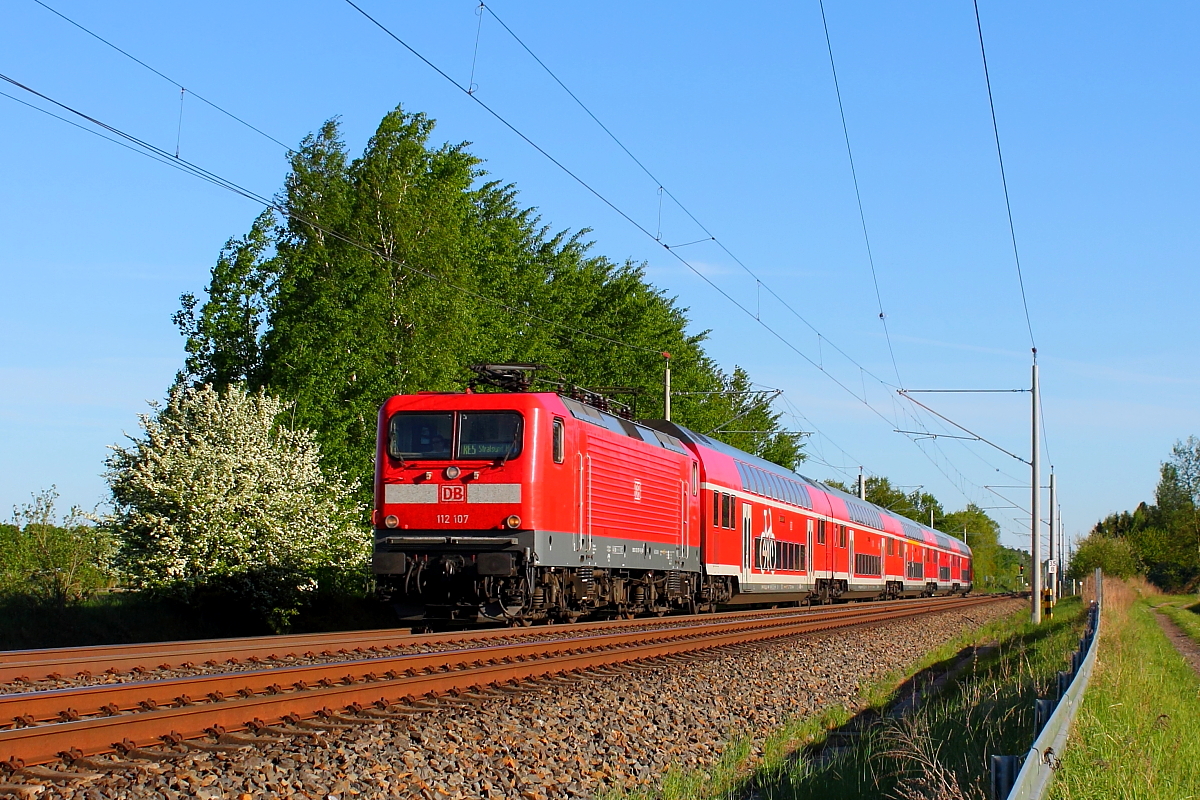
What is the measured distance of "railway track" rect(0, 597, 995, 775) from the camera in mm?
7512

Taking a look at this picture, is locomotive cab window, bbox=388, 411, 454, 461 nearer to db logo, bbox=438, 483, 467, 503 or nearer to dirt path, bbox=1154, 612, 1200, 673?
db logo, bbox=438, 483, 467, 503

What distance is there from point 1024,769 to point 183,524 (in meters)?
18.9

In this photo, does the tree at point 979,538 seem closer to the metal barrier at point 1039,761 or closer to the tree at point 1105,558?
the tree at point 1105,558

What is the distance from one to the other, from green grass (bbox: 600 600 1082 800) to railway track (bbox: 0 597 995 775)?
2387 millimetres

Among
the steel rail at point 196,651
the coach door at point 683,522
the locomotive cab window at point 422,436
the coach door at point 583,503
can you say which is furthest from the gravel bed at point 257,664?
the coach door at point 683,522

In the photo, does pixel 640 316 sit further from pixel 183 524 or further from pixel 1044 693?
pixel 1044 693

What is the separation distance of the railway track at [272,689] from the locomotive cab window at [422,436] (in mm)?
2694

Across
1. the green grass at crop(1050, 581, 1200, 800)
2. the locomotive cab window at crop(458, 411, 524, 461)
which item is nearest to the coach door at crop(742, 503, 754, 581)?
the locomotive cab window at crop(458, 411, 524, 461)

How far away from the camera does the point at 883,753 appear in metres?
8.70

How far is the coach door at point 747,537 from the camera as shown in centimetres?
2753

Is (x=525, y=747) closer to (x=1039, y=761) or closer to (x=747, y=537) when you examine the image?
(x=1039, y=761)

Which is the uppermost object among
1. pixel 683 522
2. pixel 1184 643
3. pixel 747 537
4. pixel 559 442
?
pixel 559 442

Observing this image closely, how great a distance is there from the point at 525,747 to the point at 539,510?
27.3 ft

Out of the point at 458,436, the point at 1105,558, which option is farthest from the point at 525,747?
the point at 1105,558
